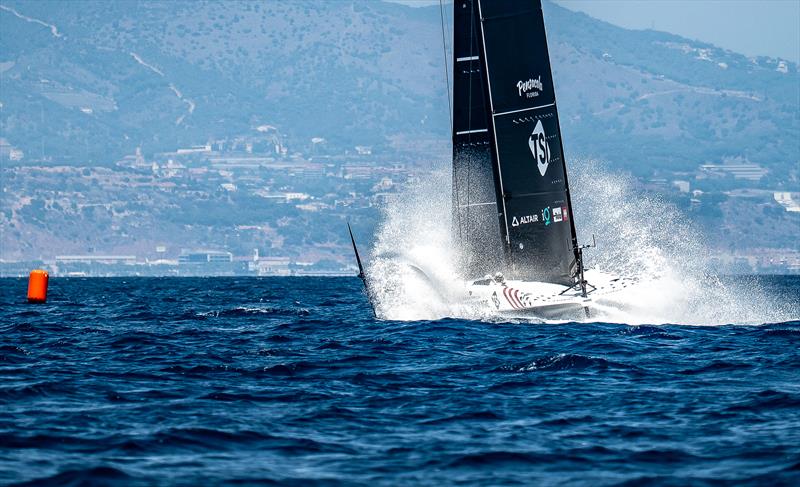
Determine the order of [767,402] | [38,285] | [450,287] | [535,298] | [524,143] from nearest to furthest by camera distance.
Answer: [767,402], [535,298], [524,143], [450,287], [38,285]

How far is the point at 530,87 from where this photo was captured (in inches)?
1388

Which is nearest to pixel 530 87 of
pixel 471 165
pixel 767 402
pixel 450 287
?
pixel 471 165

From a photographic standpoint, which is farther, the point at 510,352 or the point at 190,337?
the point at 190,337

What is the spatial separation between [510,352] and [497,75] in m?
9.85

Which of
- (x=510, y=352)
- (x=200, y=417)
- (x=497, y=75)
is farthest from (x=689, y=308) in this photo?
(x=200, y=417)

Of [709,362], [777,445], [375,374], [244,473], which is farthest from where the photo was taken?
→ [709,362]

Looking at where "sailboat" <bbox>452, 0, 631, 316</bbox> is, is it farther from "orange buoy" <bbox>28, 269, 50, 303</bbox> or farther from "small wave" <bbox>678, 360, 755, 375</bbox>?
"orange buoy" <bbox>28, 269, 50, 303</bbox>

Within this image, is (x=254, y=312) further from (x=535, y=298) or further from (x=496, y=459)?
(x=496, y=459)

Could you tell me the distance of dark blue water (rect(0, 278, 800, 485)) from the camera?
1591 cm

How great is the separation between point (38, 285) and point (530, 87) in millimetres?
27579

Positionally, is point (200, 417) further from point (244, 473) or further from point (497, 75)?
point (497, 75)

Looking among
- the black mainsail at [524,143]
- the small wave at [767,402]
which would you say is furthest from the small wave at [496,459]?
the black mainsail at [524,143]

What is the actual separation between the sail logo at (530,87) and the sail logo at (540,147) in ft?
2.37

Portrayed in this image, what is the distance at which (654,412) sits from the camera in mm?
19516
